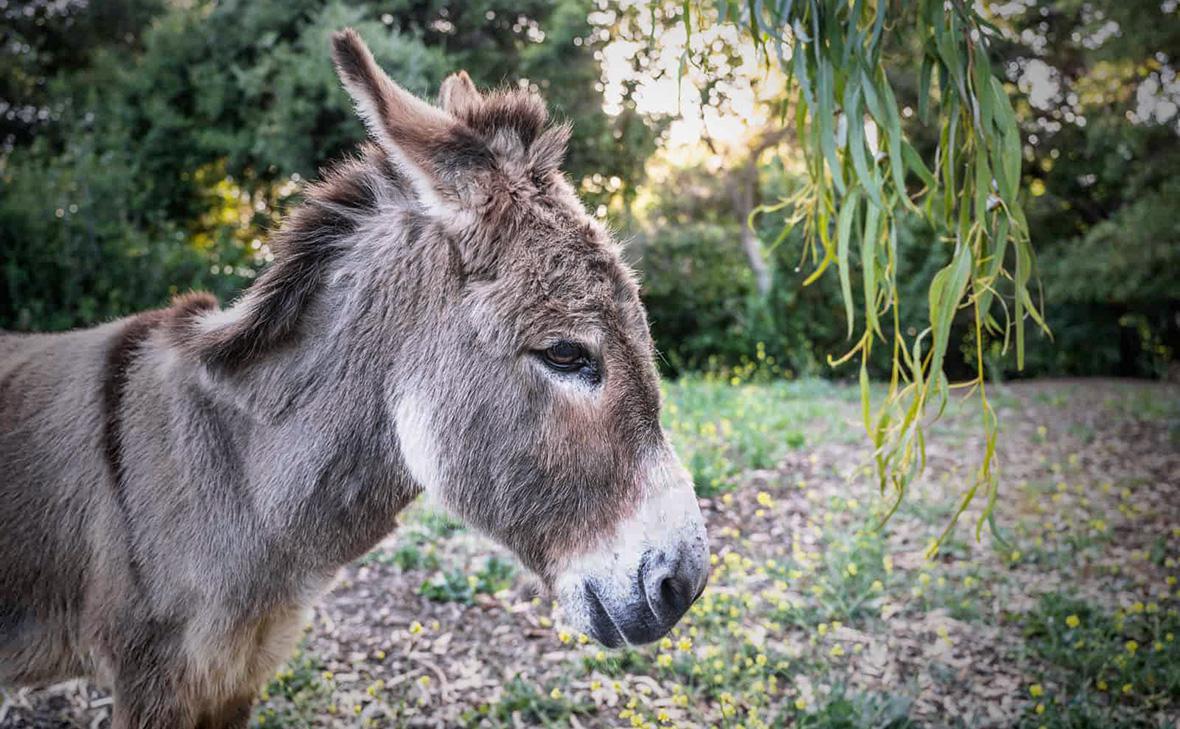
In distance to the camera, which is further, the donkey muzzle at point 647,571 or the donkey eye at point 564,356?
the donkey eye at point 564,356

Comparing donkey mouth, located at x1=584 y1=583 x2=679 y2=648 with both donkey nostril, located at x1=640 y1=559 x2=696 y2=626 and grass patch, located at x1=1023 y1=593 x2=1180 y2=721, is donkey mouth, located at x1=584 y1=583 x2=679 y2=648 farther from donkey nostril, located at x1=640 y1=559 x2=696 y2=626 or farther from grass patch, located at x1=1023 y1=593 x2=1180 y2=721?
grass patch, located at x1=1023 y1=593 x2=1180 y2=721

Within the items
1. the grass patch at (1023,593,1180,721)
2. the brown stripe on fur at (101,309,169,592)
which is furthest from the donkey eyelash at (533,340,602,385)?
the grass patch at (1023,593,1180,721)

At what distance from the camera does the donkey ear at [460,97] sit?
6.57 feet

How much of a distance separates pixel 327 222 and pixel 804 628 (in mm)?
2639

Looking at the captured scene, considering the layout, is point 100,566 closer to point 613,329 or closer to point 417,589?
point 613,329

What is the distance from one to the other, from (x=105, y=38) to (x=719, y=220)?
8475 mm

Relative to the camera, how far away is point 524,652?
3275 mm

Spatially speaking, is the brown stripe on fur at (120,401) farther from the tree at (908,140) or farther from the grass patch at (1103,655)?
the grass patch at (1103,655)

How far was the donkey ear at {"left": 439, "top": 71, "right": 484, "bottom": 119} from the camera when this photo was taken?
6.57ft

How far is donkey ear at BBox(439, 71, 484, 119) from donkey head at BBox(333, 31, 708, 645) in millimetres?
129

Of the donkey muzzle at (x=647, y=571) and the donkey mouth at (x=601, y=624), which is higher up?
the donkey muzzle at (x=647, y=571)

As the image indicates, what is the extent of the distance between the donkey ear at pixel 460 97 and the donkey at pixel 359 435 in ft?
0.07

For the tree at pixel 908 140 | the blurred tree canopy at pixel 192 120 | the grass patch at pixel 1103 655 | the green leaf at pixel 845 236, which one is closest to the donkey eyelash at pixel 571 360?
the tree at pixel 908 140

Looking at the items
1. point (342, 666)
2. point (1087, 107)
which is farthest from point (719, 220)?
point (342, 666)
